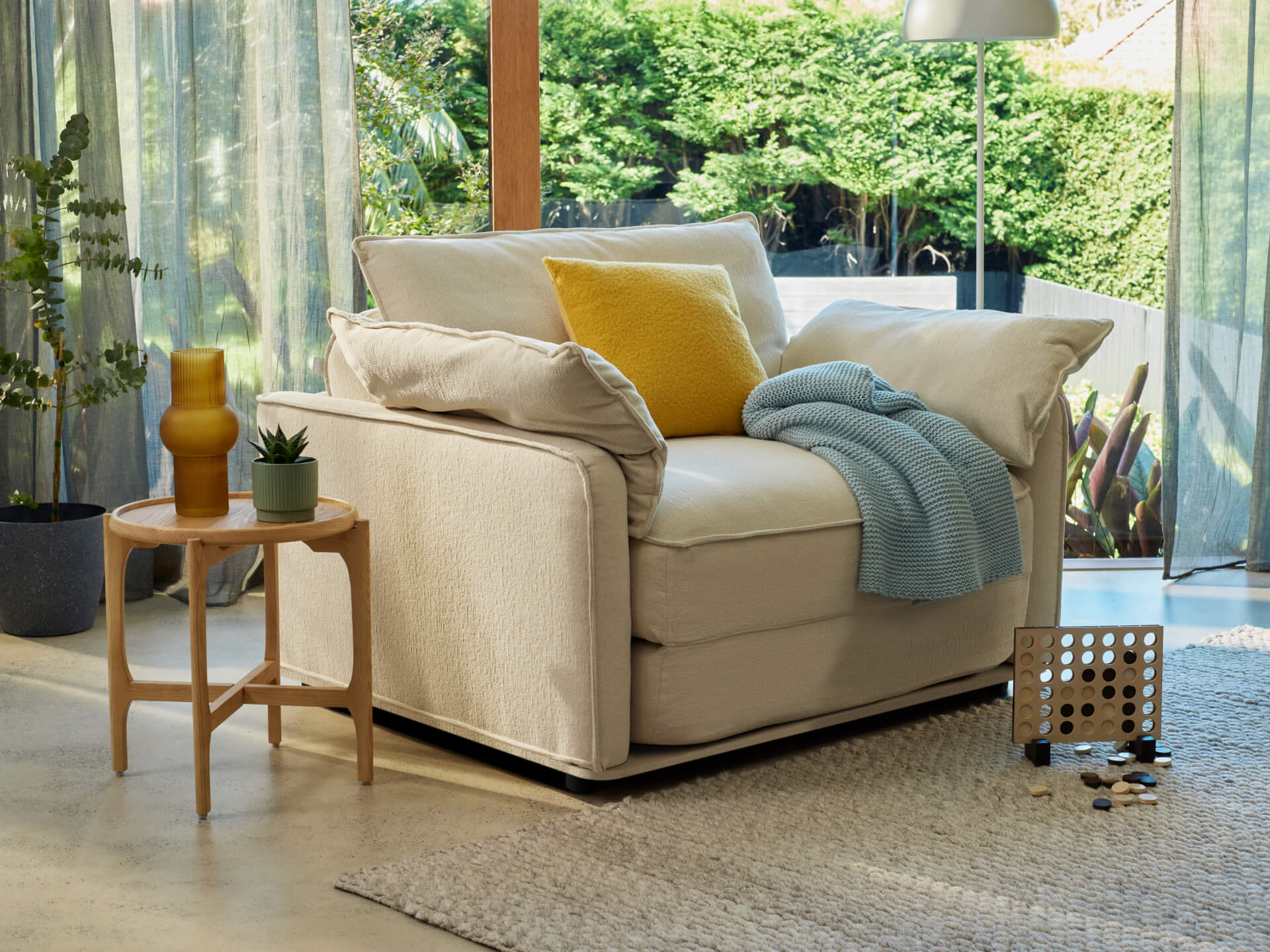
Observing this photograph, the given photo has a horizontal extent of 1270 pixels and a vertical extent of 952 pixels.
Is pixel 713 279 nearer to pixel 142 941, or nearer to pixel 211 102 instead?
pixel 211 102

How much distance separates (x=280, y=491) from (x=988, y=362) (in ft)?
4.33

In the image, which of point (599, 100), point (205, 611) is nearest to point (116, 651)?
point (205, 611)

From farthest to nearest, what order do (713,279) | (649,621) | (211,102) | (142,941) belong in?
(211,102) → (713,279) → (649,621) → (142,941)

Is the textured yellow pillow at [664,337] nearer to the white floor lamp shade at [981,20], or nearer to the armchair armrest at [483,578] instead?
the armchair armrest at [483,578]

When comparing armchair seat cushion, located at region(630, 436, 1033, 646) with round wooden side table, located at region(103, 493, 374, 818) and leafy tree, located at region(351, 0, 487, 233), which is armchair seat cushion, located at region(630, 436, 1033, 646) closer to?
round wooden side table, located at region(103, 493, 374, 818)

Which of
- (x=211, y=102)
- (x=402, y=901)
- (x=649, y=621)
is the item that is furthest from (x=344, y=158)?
(x=402, y=901)

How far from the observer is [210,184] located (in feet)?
11.4

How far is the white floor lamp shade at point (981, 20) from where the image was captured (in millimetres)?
3475

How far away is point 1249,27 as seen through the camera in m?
3.73

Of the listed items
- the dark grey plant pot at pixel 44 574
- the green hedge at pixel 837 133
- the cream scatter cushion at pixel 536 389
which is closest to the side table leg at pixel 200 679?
the cream scatter cushion at pixel 536 389

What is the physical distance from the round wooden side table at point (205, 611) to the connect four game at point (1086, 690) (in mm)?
1057

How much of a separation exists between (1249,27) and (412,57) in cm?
218

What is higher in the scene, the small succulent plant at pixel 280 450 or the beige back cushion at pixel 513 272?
the beige back cushion at pixel 513 272

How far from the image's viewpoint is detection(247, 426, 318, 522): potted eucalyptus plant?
7.02ft
